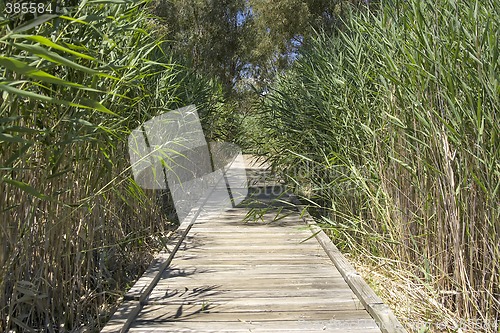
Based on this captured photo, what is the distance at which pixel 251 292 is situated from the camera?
9.09 ft

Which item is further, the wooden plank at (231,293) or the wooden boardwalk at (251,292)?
the wooden plank at (231,293)

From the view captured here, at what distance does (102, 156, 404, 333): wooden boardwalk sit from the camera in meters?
2.29

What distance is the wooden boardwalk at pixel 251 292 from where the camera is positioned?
7.51ft

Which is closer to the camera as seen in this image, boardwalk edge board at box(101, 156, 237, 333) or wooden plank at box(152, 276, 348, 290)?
boardwalk edge board at box(101, 156, 237, 333)

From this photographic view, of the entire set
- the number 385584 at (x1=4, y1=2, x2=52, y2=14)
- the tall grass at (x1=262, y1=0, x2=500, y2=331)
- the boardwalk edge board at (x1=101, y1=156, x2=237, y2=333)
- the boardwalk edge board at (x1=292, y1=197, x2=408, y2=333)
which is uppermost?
the number 385584 at (x1=4, y1=2, x2=52, y2=14)

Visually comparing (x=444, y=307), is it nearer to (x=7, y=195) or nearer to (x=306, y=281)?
(x=306, y=281)

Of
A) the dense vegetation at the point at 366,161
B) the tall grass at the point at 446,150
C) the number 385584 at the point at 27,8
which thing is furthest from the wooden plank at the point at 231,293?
the number 385584 at the point at 27,8

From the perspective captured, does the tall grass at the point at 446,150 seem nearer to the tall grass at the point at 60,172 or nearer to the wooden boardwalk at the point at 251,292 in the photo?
the wooden boardwalk at the point at 251,292

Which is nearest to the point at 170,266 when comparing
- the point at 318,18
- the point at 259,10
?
the point at 318,18

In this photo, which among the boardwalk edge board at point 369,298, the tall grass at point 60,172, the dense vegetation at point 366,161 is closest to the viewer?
the tall grass at point 60,172

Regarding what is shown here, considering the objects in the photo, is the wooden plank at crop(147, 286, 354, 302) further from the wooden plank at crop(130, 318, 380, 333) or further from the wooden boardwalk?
the wooden plank at crop(130, 318, 380, 333)

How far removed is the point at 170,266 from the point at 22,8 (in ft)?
6.90

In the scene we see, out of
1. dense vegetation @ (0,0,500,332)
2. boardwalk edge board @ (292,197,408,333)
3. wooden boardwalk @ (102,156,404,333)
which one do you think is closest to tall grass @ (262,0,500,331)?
dense vegetation @ (0,0,500,332)

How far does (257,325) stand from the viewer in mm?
2293
